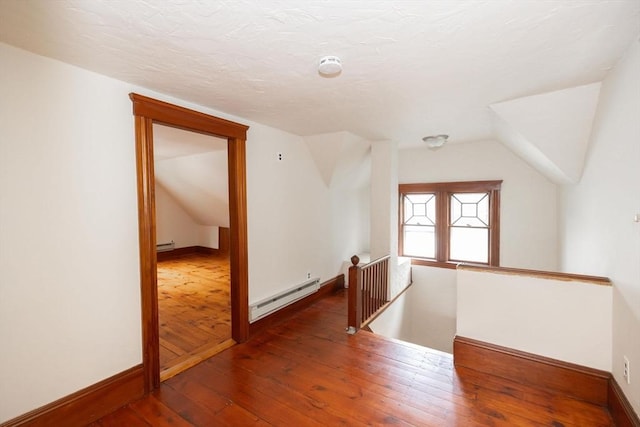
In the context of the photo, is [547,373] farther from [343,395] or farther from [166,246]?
[166,246]

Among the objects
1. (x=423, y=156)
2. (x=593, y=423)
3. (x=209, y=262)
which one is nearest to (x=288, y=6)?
(x=593, y=423)

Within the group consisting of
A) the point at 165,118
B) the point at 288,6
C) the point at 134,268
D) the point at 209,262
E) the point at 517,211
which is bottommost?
the point at 209,262

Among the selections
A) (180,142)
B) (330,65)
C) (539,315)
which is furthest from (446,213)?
(180,142)

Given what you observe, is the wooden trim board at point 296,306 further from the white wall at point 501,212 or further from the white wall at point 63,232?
the white wall at point 501,212

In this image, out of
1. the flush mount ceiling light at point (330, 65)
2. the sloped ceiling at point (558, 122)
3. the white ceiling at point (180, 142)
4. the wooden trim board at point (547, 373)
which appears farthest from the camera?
the white ceiling at point (180, 142)

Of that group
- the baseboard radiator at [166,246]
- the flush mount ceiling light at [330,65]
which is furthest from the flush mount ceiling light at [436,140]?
the baseboard radiator at [166,246]

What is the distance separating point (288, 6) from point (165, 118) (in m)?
1.47

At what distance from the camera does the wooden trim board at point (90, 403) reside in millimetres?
1644

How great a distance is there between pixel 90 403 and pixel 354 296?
2.27 m

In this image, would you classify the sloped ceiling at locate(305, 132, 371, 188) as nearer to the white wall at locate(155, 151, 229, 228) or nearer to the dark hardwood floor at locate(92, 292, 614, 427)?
the white wall at locate(155, 151, 229, 228)

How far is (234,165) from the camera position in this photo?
2.81 meters

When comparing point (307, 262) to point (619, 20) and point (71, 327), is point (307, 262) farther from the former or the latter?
point (619, 20)

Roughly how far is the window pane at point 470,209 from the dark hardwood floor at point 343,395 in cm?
254

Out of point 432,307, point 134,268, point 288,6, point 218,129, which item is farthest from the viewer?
point 432,307
